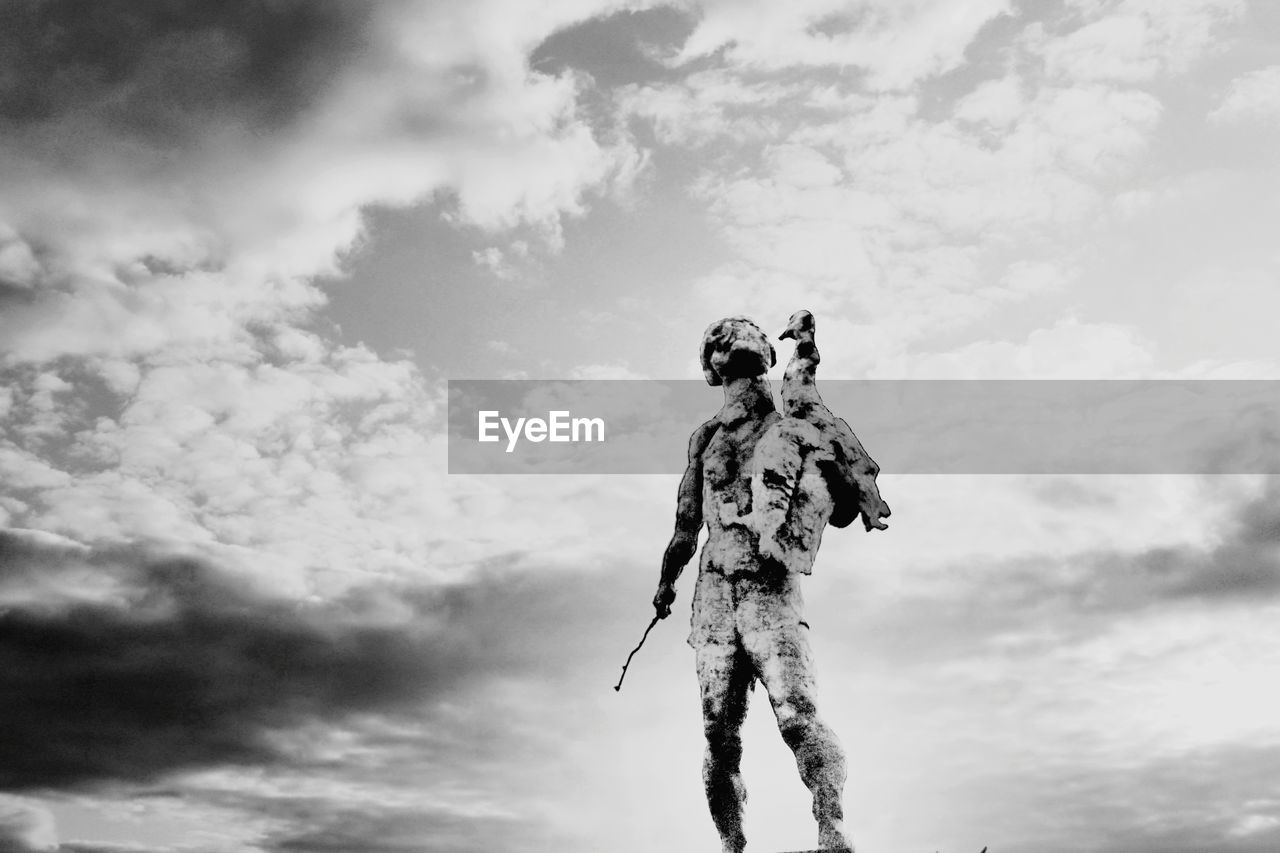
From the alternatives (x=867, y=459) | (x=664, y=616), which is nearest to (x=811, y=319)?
(x=867, y=459)

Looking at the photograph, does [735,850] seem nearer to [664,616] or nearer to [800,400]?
[664,616]

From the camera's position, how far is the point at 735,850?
8562 millimetres

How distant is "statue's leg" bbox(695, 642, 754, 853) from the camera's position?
28.3ft

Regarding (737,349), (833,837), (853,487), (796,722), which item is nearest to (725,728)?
(796,722)

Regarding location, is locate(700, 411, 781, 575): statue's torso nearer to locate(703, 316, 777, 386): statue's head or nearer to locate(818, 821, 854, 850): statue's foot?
locate(703, 316, 777, 386): statue's head

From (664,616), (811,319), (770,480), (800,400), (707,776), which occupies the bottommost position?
(707,776)

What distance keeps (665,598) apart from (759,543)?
4.12 feet

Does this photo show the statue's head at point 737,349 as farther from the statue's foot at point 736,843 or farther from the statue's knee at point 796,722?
the statue's foot at point 736,843

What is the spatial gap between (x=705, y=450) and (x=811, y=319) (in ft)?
4.86

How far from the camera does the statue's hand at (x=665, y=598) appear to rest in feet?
32.0

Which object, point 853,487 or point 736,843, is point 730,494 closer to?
point 853,487

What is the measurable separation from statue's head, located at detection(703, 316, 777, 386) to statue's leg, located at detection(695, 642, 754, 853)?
2406mm

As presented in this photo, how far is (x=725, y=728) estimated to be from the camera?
28.5 ft

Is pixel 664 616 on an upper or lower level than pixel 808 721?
upper
